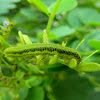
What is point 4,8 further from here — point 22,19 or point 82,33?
point 82,33

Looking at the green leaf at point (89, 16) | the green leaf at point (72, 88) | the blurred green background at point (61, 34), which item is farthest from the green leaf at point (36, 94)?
the green leaf at point (89, 16)

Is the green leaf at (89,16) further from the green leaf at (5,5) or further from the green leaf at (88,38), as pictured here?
the green leaf at (5,5)

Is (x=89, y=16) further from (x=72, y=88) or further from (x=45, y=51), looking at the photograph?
(x=45, y=51)

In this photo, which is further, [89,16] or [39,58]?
[89,16]

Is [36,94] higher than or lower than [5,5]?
lower

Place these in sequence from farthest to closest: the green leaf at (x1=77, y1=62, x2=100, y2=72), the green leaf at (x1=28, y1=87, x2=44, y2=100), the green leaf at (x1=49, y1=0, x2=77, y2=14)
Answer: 1. the green leaf at (x1=28, y1=87, x2=44, y2=100)
2. the green leaf at (x1=49, y1=0, x2=77, y2=14)
3. the green leaf at (x1=77, y1=62, x2=100, y2=72)

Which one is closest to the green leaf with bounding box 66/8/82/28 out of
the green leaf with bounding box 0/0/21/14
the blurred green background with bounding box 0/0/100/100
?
the blurred green background with bounding box 0/0/100/100

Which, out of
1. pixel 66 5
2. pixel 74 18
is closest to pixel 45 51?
pixel 66 5

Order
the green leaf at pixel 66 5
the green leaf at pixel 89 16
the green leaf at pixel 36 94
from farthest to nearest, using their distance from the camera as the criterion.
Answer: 1. the green leaf at pixel 89 16
2. the green leaf at pixel 36 94
3. the green leaf at pixel 66 5

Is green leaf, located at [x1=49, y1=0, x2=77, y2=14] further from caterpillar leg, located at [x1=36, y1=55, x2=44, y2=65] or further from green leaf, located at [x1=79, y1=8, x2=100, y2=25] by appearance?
caterpillar leg, located at [x1=36, y1=55, x2=44, y2=65]
